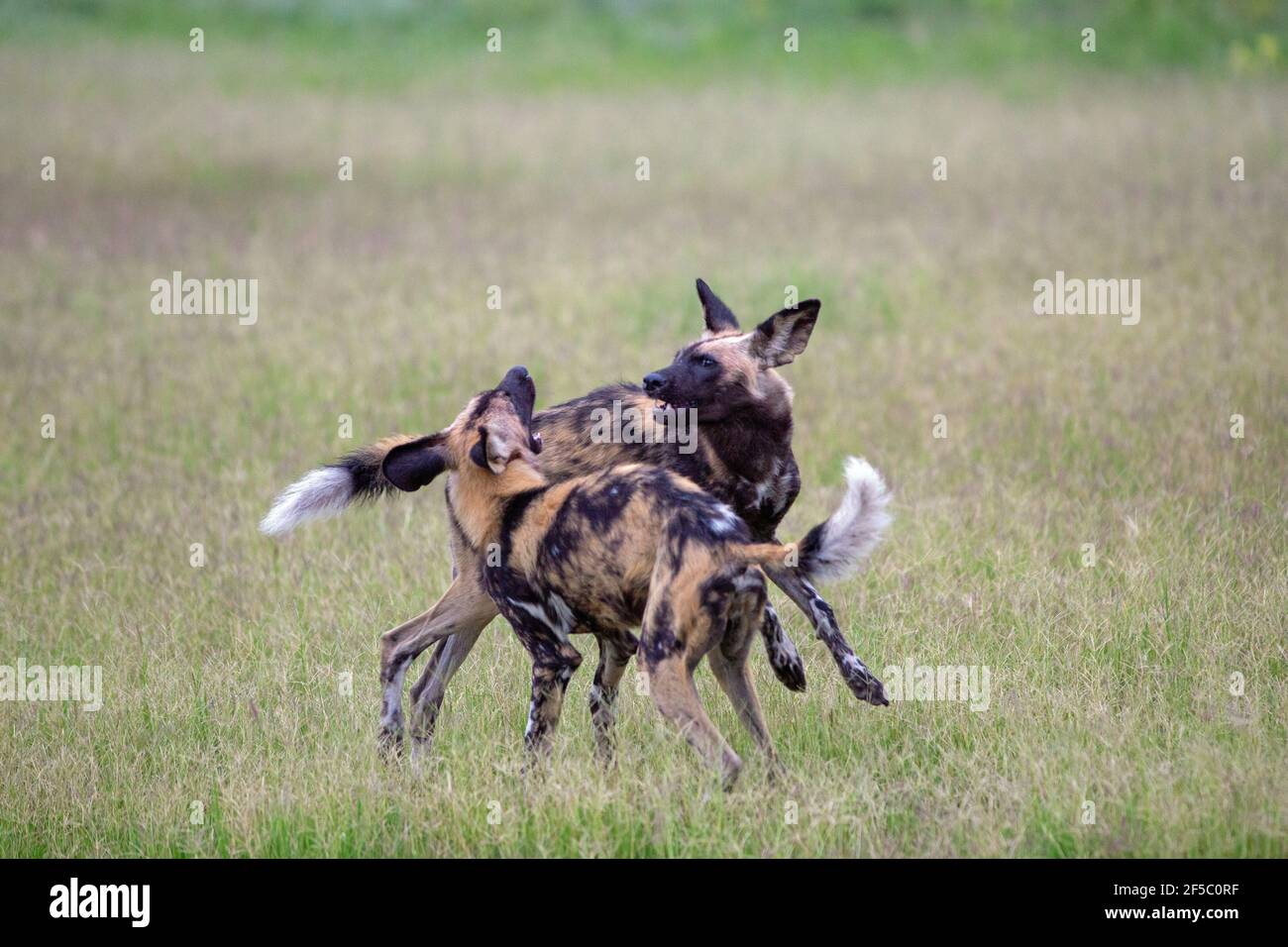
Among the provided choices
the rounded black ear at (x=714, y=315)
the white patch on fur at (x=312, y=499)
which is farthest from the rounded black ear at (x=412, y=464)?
the rounded black ear at (x=714, y=315)

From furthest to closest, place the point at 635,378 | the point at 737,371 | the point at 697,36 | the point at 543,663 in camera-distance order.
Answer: the point at 697,36
the point at 635,378
the point at 737,371
the point at 543,663

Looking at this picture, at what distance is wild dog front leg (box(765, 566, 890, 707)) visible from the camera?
6191 millimetres

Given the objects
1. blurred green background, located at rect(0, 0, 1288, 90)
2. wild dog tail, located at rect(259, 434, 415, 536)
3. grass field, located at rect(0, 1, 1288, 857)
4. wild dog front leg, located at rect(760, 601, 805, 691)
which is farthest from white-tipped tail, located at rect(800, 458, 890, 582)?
blurred green background, located at rect(0, 0, 1288, 90)

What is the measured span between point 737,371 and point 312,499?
2001 mm

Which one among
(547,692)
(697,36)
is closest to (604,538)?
(547,692)

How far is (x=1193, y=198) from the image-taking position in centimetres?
1597

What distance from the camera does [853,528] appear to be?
225 inches

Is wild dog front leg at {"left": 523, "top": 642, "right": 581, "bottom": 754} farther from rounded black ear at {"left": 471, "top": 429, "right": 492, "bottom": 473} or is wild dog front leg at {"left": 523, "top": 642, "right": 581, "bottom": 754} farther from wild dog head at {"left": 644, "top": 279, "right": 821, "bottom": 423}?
wild dog head at {"left": 644, "top": 279, "right": 821, "bottom": 423}

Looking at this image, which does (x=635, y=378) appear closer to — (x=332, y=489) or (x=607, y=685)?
(x=332, y=489)

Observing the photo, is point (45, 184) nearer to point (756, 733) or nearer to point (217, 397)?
point (217, 397)

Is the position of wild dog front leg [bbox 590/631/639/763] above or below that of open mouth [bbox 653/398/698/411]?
below

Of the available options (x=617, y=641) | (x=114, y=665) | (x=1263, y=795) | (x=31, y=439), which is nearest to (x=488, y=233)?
(x=31, y=439)

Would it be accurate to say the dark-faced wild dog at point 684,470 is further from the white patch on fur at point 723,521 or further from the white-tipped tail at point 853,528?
the white patch on fur at point 723,521
